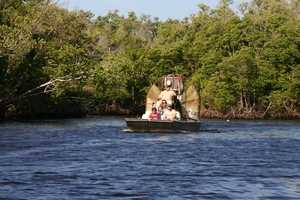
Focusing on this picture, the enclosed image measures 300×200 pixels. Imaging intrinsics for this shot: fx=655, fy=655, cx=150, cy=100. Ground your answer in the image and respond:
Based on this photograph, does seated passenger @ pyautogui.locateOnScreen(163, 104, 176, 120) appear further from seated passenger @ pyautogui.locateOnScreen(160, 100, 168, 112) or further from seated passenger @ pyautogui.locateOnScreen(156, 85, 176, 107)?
seated passenger @ pyautogui.locateOnScreen(156, 85, 176, 107)

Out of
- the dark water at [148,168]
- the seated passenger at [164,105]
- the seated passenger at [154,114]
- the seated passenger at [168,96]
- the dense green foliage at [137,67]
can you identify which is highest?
the dense green foliage at [137,67]

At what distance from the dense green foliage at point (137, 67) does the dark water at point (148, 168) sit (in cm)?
1717

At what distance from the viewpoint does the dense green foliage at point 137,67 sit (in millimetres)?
48438

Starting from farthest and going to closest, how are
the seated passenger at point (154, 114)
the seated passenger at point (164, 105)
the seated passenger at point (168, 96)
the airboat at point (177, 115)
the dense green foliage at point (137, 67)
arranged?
1. the dense green foliage at point (137, 67)
2. the seated passenger at point (168, 96)
3. the seated passenger at point (164, 105)
4. the seated passenger at point (154, 114)
5. the airboat at point (177, 115)

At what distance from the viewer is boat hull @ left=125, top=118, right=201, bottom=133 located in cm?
3378

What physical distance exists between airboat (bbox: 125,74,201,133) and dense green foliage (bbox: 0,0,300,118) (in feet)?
30.5

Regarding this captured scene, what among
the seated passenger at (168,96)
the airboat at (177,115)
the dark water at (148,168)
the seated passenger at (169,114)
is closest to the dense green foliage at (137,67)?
the airboat at (177,115)

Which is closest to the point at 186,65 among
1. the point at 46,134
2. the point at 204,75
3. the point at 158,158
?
the point at 204,75

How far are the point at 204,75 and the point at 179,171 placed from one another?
5418cm

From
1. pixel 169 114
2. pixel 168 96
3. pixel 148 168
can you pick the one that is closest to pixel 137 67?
pixel 168 96

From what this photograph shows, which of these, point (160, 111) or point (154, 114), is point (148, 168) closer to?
point (154, 114)

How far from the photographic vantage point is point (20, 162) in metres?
Result: 21.3

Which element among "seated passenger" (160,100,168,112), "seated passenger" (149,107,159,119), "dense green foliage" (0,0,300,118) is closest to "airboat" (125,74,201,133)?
"seated passenger" (149,107,159,119)

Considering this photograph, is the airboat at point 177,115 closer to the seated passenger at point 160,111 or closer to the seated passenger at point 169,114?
the seated passenger at point 169,114
